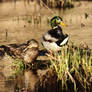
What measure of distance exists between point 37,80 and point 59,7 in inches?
274

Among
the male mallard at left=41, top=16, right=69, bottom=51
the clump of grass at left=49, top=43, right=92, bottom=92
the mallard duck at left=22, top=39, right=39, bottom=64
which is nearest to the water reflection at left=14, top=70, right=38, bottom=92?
the mallard duck at left=22, top=39, right=39, bottom=64

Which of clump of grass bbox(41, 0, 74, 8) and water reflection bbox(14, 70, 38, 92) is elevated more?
clump of grass bbox(41, 0, 74, 8)

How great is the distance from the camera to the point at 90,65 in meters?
6.29

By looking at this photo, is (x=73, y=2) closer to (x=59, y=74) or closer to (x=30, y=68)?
(x=30, y=68)

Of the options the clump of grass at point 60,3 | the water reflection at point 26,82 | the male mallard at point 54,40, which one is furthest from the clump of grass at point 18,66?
the clump of grass at point 60,3

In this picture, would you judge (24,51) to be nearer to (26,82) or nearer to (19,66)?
(19,66)

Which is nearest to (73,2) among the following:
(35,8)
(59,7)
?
(59,7)

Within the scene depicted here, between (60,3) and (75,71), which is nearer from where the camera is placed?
(75,71)

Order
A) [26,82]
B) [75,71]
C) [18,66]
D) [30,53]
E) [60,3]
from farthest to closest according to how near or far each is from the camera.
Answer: [60,3]
[30,53]
[18,66]
[26,82]
[75,71]

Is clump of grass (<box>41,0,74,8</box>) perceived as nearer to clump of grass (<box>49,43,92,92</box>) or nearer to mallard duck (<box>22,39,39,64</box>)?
mallard duck (<box>22,39,39,64</box>)

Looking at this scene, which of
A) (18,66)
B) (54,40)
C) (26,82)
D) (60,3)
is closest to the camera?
(26,82)

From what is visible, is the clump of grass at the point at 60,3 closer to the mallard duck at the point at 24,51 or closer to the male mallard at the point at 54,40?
the male mallard at the point at 54,40

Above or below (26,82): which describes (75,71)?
above

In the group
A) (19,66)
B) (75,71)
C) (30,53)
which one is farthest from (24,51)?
(75,71)
